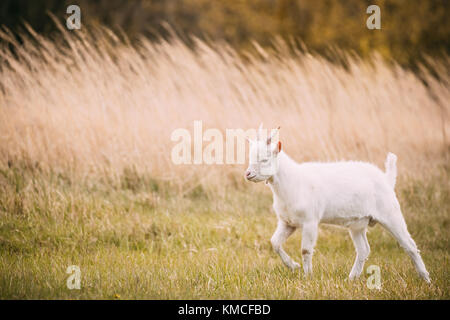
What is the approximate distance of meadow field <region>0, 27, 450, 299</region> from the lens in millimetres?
4359

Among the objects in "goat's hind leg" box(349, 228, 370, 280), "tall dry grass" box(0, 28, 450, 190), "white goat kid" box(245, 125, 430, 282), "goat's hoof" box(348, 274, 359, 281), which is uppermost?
"tall dry grass" box(0, 28, 450, 190)

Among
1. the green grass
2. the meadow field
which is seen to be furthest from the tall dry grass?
the green grass

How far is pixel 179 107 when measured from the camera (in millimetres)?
7348

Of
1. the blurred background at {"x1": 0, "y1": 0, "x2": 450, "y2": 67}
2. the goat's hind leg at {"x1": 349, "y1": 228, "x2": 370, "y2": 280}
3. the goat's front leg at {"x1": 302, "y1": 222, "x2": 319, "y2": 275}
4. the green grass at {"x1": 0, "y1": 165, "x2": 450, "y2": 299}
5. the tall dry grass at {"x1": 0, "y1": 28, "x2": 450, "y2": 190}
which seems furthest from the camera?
the blurred background at {"x1": 0, "y1": 0, "x2": 450, "y2": 67}

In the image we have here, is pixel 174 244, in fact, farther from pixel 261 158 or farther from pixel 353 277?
pixel 353 277

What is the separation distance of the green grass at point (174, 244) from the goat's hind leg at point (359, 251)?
120mm

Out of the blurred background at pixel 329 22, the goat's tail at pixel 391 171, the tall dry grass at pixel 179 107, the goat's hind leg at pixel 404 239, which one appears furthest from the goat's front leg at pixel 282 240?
the blurred background at pixel 329 22

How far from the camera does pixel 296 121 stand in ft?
24.9

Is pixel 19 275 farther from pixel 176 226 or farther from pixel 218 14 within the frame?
pixel 218 14

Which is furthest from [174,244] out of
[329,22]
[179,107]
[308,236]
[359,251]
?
[329,22]

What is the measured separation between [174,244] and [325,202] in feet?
5.85

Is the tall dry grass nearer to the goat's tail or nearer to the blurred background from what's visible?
→ the goat's tail

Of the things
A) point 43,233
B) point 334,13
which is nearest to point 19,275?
point 43,233
